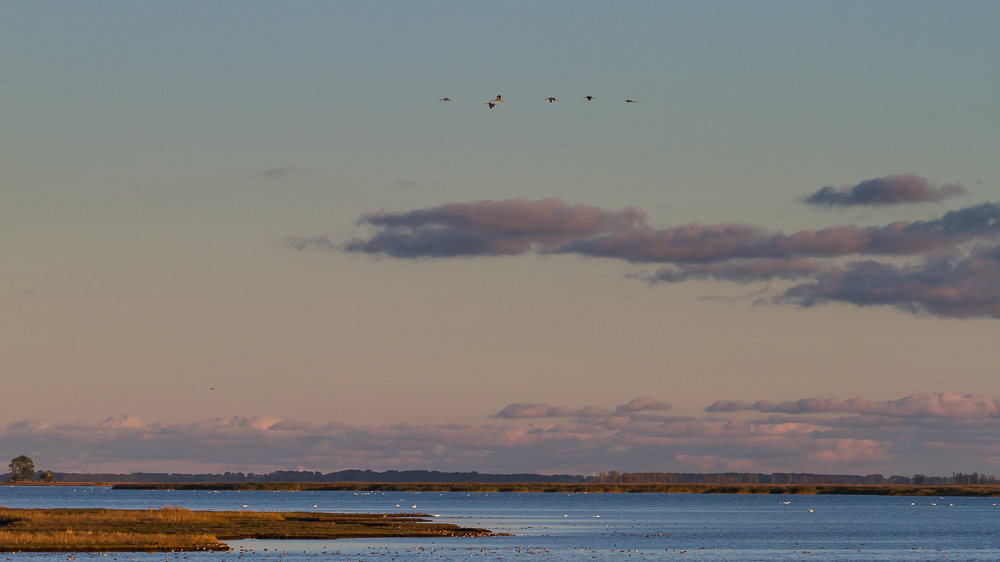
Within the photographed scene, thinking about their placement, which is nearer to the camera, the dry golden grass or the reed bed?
the dry golden grass

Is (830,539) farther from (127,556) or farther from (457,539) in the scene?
(127,556)

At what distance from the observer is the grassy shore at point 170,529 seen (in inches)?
3588

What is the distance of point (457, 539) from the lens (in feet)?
376

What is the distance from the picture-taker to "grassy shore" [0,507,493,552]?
91125mm

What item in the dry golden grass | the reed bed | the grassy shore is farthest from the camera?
the reed bed

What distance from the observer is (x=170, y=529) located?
10588 centimetres

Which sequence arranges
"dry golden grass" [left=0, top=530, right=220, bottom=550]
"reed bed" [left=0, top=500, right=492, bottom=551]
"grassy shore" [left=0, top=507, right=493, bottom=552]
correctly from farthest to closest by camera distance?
"reed bed" [left=0, top=500, right=492, bottom=551], "grassy shore" [left=0, top=507, right=493, bottom=552], "dry golden grass" [left=0, top=530, right=220, bottom=550]

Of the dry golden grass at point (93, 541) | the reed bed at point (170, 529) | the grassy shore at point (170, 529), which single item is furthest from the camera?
the reed bed at point (170, 529)

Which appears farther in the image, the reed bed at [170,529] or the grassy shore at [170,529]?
the reed bed at [170,529]

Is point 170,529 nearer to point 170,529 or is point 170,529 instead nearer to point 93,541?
point 170,529

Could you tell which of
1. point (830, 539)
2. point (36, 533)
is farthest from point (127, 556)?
point (830, 539)

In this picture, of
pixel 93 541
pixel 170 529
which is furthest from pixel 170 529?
pixel 93 541

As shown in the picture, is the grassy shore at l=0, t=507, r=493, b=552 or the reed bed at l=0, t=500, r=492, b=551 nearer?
the grassy shore at l=0, t=507, r=493, b=552

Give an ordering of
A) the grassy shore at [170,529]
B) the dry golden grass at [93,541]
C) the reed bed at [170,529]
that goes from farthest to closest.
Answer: the reed bed at [170,529] → the grassy shore at [170,529] → the dry golden grass at [93,541]
